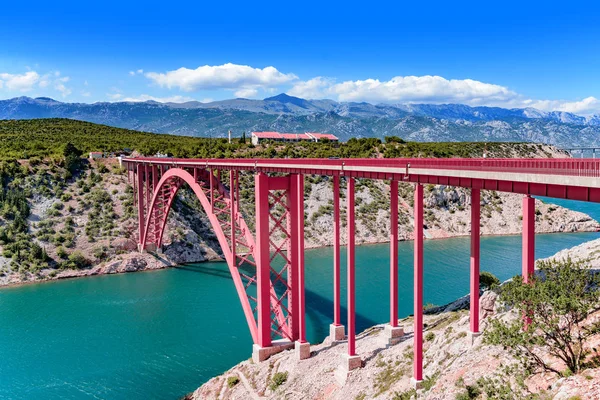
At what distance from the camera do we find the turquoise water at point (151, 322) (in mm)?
23562

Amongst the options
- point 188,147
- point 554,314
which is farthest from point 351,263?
point 188,147

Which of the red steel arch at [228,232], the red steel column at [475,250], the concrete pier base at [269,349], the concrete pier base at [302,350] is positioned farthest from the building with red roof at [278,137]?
the red steel column at [475,250]

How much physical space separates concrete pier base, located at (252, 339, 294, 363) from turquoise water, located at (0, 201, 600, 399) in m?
3.12

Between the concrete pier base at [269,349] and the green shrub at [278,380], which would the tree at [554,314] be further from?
the concrete pier base at [269,349]

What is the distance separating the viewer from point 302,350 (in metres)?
20.2

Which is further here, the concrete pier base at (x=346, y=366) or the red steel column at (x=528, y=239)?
the concrete pier base at (x=346, y=366)

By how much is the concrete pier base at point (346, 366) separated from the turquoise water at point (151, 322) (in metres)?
8.06

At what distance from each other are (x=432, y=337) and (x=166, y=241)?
1397 inches

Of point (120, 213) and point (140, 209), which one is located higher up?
point (140, 209)

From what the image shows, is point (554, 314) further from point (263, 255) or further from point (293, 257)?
point (263, 255)

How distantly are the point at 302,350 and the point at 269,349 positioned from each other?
2179mm

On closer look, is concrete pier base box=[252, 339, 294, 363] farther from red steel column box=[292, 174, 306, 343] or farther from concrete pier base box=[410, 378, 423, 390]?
concrete pier base box=[410, 378, 423, 390]

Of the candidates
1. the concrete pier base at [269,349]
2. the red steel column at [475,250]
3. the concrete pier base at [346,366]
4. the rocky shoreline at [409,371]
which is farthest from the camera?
the concrete pier base at [269,349]

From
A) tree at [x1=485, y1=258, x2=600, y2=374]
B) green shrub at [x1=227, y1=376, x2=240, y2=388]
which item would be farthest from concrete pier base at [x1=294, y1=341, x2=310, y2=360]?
tree at [x1=485, y1=258, x2=600, y2=374]
